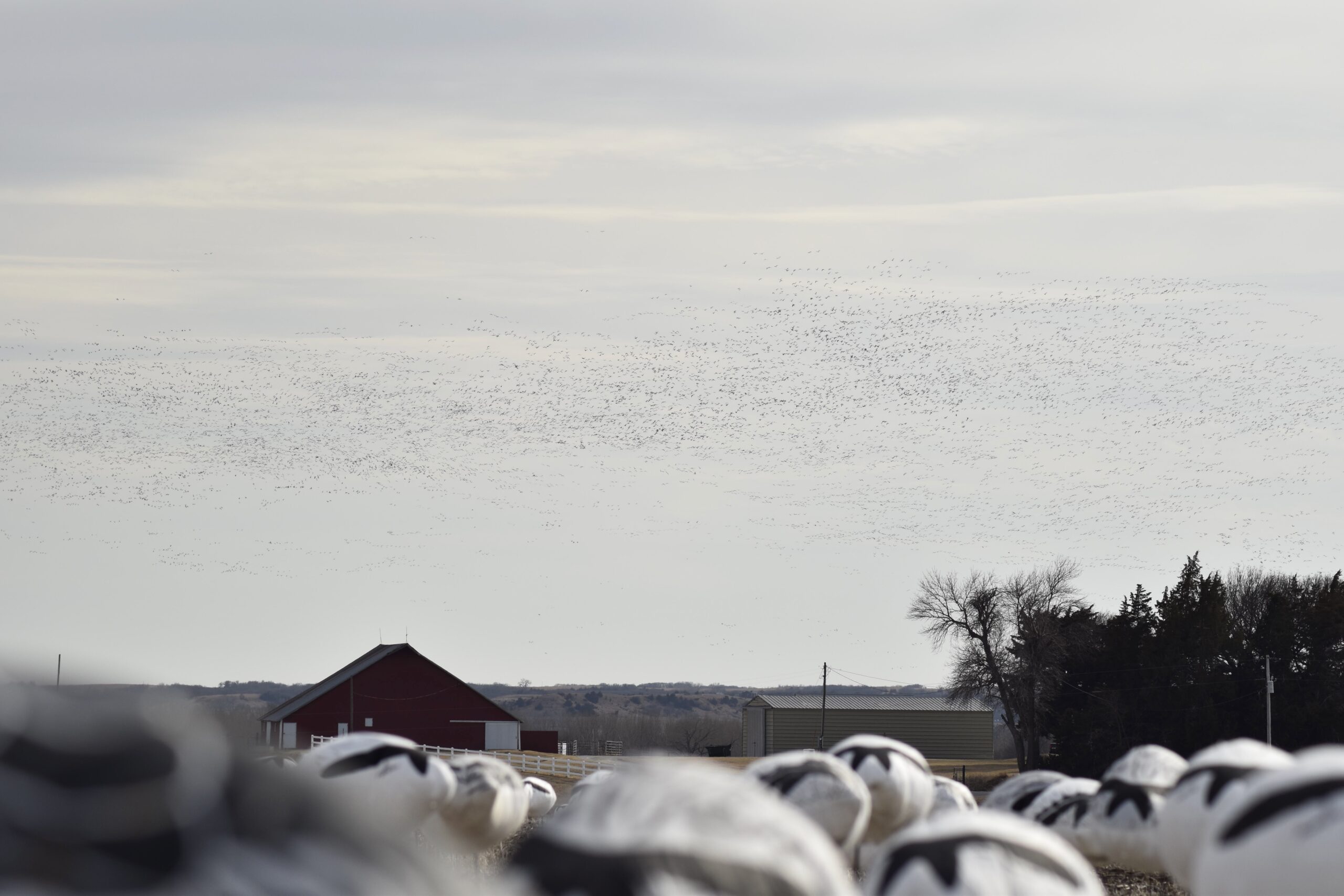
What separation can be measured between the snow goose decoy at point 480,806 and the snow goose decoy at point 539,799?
1378 cm

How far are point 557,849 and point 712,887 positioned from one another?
505mm

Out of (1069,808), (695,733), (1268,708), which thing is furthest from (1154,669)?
(695,733)

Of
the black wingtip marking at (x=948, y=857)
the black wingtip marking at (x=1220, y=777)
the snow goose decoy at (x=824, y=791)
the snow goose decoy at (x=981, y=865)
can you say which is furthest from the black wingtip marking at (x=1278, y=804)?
the snow goose decoy at (x=824, y=791)

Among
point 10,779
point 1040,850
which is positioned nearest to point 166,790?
point 10,779

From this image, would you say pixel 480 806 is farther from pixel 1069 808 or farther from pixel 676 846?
pixel 676 846

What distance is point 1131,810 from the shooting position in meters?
17.0

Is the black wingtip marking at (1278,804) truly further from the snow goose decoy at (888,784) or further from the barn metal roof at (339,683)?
the barn metal roof at (339,683)

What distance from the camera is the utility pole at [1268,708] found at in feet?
188

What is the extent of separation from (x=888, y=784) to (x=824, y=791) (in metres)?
2.71

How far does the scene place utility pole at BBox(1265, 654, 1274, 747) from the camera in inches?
2260

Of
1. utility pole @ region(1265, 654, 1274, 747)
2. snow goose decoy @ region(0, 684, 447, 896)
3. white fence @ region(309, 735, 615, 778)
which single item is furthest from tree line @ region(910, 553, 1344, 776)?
snow goose decoy @ region(0, 684, 447, 896)

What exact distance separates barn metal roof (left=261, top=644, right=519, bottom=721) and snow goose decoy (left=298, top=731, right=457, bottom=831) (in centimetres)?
6458

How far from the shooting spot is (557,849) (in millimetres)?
4414

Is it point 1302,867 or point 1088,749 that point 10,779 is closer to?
point 1302,867
